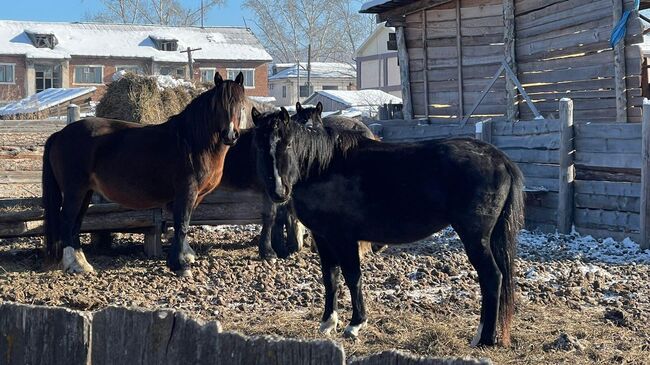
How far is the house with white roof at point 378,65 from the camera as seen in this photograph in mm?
60812

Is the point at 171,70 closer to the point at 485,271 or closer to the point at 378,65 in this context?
the point at 378,65

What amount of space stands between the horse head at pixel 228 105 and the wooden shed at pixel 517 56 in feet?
19.9

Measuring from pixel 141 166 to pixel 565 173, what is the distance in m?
5.84

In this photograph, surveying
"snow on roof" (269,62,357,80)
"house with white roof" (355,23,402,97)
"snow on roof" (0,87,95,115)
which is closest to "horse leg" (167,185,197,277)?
"snow on roof" (0,87,95,115)

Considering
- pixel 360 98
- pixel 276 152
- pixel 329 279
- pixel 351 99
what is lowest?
pixel 329 279

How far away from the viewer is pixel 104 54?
54812mm

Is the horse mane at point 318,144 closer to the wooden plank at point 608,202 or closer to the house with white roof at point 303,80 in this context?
the wooden plank at point 608,202

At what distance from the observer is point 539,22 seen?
14.3 meters

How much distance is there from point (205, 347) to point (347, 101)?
155 feet

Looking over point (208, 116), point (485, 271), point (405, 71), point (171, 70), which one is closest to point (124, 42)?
point (171, 70)

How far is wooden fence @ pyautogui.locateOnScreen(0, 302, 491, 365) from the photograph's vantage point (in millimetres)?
2684

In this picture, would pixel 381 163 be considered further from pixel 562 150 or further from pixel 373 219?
pixel 562 150

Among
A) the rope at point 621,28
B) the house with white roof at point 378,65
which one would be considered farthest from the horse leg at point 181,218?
the house with white roof at point 378,65

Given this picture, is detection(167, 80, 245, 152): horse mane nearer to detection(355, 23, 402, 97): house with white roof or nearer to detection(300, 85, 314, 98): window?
detection(355, 23, 402, 97): house with white roof
